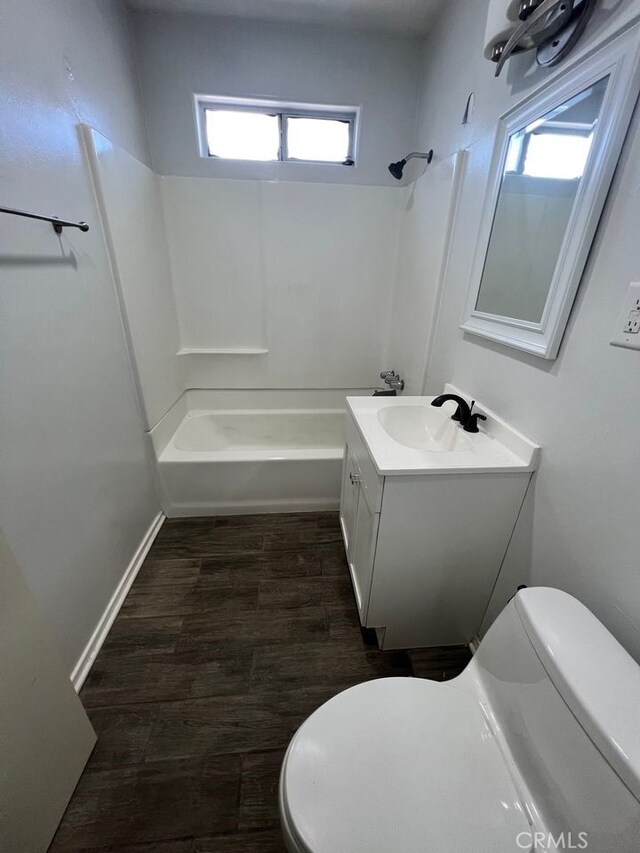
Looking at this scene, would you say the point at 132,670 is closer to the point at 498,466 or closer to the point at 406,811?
the point at 406,811

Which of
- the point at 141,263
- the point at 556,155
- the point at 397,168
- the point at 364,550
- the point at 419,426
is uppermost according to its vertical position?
the point at 397,168

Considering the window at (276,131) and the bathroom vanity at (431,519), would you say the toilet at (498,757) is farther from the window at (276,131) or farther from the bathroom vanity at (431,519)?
the window at (276,131)

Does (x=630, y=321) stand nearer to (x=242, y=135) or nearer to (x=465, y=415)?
(x=465, y=415)

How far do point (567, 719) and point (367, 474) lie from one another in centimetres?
73

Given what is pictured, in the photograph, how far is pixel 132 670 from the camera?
1.24m

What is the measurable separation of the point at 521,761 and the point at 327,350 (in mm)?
2254

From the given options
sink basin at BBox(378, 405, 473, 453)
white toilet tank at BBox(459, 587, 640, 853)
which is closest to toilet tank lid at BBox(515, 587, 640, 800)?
white toilet tank at BBox(459, 587, 640, 853)

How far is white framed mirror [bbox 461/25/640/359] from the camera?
2.53 feet

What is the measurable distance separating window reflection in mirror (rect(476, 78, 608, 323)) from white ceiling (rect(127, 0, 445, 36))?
1213 mm

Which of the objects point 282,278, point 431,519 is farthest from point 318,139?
point 431,519

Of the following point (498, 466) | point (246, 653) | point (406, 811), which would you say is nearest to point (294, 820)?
point (406, 811)

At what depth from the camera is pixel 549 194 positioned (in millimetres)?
965

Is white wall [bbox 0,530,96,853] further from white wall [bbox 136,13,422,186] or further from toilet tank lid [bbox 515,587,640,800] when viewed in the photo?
white wall [bbox 136,13,422,186]

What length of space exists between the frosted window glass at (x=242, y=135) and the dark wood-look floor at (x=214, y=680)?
2.35 metres
